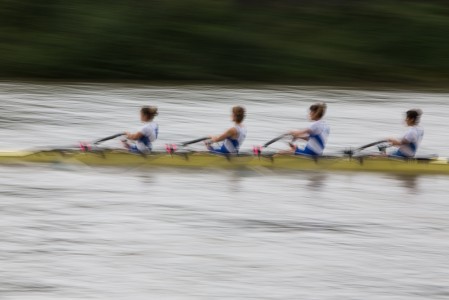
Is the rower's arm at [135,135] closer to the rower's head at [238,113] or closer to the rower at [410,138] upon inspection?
the rower's head at [238,113]

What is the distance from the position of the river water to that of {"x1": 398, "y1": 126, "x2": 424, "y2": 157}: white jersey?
0.51m

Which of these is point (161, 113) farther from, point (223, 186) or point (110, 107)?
point (223, 186)

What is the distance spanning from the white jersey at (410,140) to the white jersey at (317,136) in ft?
4.78

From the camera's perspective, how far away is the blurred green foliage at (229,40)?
42.7 meters

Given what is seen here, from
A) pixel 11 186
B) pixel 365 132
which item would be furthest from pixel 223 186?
pixel 365 132

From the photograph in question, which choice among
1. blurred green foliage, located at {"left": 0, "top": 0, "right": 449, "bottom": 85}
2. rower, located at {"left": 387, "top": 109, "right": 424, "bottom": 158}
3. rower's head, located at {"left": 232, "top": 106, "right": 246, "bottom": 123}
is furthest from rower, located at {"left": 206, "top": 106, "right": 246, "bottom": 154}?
blurred green foliage, located at {"left": 0, "top": 0, "right": 449, "bottom": 85}

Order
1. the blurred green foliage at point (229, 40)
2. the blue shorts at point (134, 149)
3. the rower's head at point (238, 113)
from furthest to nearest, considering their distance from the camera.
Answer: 1. the blurred green foliage at point (229, 40)
2. the blue shorts at point (134, 149)
3. the rower's head at point (238, 113)

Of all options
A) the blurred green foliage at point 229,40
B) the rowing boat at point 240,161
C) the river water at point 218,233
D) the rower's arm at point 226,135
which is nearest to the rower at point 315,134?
the rowing boat at point 240,161

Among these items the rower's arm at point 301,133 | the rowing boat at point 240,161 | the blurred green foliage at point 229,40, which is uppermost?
the blurred green foliage at point 229,40

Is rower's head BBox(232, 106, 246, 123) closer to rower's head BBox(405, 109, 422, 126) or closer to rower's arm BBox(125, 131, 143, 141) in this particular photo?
Result: rower's arm BBox(125, 131, 143, 141)

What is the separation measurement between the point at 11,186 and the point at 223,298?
24.7 ft

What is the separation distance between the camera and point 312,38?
45000mm

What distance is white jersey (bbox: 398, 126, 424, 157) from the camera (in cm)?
2192

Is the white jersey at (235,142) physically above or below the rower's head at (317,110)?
below
